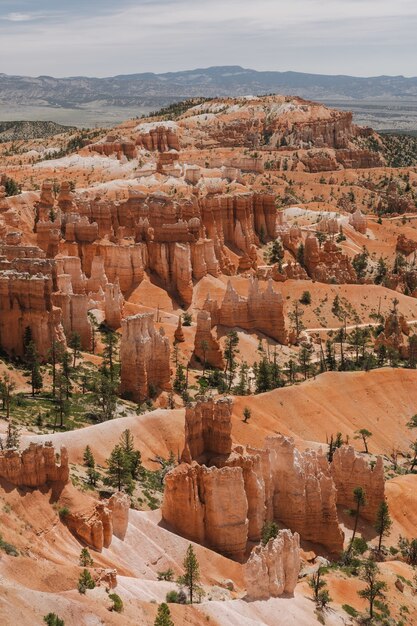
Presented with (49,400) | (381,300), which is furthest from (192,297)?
(49,400)

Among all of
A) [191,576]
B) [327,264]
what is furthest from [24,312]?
[327,264]

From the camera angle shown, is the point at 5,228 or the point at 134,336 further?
the point at 5,228

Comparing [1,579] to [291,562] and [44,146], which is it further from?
[44,146]

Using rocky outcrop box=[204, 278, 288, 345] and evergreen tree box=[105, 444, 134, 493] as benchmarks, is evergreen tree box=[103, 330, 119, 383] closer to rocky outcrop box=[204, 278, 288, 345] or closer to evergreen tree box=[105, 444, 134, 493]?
rocky outcrop box=[204, 278, 288, 345]

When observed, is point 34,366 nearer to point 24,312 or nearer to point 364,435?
point 24,312

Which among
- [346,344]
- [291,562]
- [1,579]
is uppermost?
[1,579]

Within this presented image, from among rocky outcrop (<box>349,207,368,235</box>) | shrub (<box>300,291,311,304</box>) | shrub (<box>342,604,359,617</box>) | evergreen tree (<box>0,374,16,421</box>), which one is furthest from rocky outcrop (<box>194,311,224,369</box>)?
rocky outcrop (<box>349,207,368,235</box>)

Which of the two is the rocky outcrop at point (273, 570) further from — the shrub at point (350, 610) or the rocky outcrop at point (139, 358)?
the rocky outcrop at point (139, 358)

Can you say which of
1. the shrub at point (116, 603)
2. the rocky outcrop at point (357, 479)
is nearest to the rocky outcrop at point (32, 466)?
the shrub at point (116, 603)
